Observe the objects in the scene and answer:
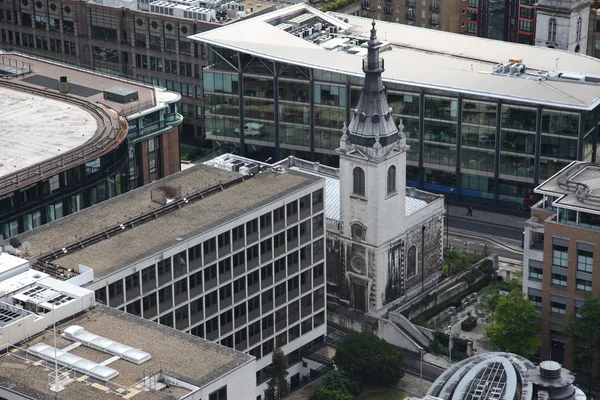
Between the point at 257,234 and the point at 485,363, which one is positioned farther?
the point at 257,234

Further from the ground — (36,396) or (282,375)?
(36,396)

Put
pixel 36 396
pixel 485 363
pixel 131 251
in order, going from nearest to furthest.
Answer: pixel 36 396 < pixel 485 363 < pixel 131 251

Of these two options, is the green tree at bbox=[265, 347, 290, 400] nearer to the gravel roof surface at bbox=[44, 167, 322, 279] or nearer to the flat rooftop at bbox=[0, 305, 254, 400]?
the gravel roof surface at bbox=[44, 167, 322, 279]

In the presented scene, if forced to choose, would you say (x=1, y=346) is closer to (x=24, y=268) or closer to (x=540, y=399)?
(x=24, y=268)

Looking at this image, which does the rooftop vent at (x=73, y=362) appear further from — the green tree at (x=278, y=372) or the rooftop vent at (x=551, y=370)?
the rooftop vent at (x=551, y=370)

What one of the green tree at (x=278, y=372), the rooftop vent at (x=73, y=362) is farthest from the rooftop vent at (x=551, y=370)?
the rooftop vent at (x=73, y=362)

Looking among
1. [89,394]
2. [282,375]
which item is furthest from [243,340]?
[89,394]

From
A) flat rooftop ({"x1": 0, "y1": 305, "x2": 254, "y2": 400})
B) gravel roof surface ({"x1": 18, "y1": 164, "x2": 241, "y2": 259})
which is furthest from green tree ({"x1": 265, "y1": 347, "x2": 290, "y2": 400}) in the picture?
flat rooftop ({"x1": 0, "y1": 305, "x2": 254, "y2": 400})

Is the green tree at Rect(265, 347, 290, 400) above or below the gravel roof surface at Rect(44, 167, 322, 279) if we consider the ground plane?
below
